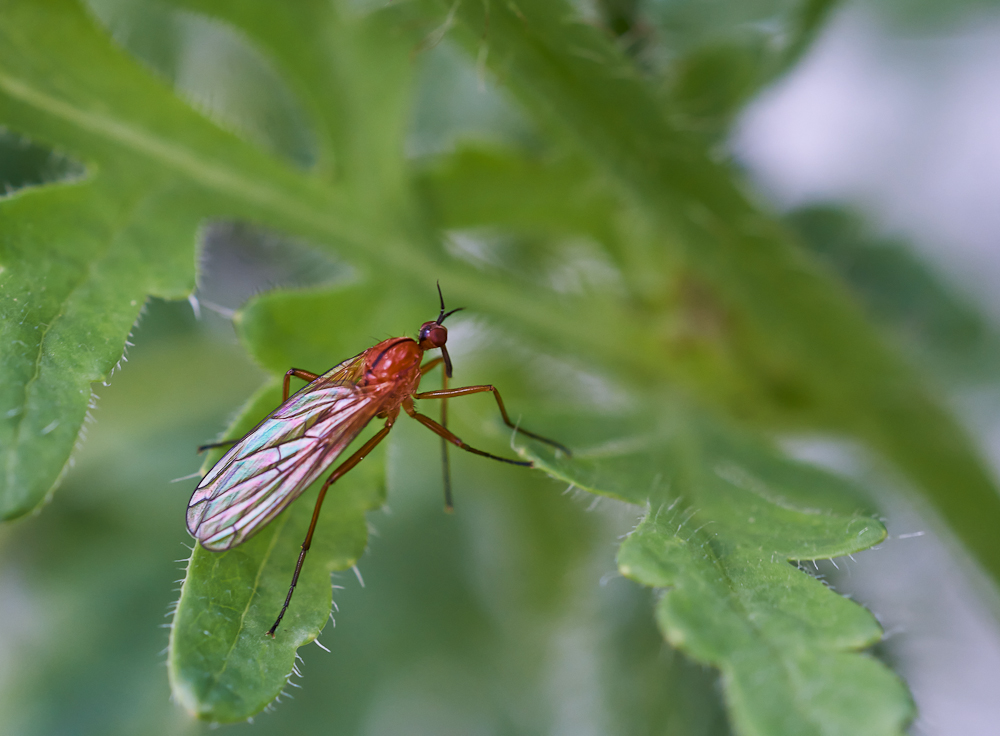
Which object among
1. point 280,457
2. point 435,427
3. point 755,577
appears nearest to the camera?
point 755,577

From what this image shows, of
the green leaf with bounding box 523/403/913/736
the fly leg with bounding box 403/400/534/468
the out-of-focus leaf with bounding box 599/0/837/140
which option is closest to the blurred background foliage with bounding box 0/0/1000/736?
the out-of-focus leaf with bounding box 599/0/837/140

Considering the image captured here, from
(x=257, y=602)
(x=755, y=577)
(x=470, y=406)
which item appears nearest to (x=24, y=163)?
(x=470, y=406)

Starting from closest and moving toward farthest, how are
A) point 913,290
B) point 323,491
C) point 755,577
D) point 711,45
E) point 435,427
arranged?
point 755,577, point 323,491, point 711,45, point 435,427, point 913,290

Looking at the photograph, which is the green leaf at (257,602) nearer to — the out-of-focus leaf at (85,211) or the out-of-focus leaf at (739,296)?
the out-of-focus leaf at (85,211)

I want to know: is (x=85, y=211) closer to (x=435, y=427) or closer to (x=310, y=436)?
(x=310, y=436)

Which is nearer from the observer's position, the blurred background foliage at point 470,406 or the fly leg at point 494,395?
the fly leg at point 494,395

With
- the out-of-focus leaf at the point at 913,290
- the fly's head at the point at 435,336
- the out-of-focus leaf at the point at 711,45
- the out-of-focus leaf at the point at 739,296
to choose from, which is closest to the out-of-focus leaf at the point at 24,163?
the fly's head at the point at 435,336

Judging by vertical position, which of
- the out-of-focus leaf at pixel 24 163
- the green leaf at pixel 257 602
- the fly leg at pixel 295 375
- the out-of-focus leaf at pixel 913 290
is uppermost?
the out-of-focus leaf at pixel 913 290
